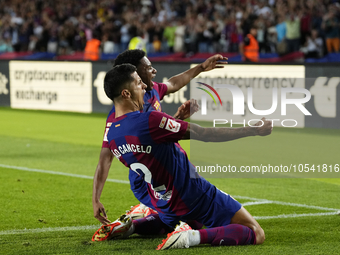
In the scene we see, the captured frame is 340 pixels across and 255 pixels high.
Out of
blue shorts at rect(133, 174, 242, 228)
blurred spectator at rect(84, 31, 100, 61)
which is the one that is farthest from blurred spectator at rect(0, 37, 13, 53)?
blue shorts at rect(133, 174, 242, 228)

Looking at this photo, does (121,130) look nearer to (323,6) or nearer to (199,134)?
(199,134)

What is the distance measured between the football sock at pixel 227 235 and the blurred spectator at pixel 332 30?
45.2 feet

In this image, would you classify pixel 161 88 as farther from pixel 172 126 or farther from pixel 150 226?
pixel 172 126

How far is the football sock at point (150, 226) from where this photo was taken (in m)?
5.28

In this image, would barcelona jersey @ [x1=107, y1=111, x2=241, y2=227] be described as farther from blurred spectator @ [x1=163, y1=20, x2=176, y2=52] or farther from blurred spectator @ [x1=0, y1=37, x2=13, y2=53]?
blurred spectator @ [x1=0, y1=37, x2=13, y2=53]

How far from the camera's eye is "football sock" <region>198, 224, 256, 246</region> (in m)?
4.74

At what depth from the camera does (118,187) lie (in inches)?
308

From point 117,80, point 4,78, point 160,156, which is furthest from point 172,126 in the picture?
point 4,78

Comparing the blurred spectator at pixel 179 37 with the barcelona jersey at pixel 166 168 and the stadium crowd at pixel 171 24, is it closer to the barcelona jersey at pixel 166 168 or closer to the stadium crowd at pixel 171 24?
the stadium crowd at pixel 171 24

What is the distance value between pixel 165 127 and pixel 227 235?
1.09 metres

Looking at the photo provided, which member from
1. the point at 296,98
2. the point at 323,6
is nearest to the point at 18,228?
the point at 296,98

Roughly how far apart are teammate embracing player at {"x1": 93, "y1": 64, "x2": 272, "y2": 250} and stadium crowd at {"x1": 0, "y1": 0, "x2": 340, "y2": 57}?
13555mm

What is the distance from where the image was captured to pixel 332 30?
57.0 feet

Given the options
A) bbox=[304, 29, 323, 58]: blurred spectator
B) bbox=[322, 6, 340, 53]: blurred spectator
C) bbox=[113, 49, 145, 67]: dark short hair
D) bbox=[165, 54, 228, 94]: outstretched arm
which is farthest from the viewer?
bbox=[304, 29, 323, 58]: blurred spectator
